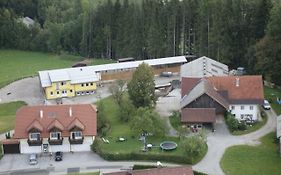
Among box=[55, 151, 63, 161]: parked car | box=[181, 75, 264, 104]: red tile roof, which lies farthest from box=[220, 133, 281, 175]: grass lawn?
box=[55, 151, 63, 161]: parked car

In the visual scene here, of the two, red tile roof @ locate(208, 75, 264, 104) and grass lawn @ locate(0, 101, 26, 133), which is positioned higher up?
red tile roof @ locate(208, 75, 264, 104)

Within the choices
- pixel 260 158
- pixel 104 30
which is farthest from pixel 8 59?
pixel 260 158

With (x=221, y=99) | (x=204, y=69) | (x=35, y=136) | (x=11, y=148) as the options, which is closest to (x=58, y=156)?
(x=35, y=136)

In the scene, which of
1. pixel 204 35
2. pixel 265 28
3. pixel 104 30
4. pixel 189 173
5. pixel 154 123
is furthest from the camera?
pixel 104 30

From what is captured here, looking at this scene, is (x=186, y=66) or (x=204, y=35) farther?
(x=204, y=35)

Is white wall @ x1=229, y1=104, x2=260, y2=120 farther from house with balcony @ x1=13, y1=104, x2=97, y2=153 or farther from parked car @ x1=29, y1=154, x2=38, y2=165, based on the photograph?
parked car @ x1=29, y1=154, x2=38, y2=165

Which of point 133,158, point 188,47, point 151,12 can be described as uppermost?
point 151,12

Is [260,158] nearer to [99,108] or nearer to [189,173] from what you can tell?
[189,173]
